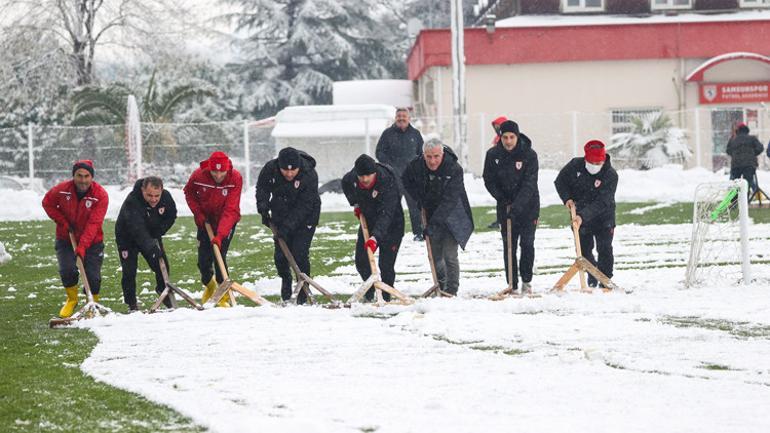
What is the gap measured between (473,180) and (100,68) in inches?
719

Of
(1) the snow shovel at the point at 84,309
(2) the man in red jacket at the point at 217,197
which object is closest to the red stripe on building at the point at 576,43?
(2) the man in red jacket at the point at 217,197

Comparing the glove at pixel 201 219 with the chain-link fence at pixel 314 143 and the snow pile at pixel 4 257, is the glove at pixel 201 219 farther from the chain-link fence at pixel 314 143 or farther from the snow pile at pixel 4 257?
the chain-link fence at pixel 314 143

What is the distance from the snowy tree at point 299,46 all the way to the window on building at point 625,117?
17.4 metres

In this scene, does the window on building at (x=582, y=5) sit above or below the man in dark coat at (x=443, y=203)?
above

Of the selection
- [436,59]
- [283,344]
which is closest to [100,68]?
[436,59]

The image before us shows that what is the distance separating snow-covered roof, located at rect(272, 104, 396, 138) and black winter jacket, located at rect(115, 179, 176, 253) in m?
18.8

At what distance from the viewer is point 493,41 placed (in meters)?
34.6

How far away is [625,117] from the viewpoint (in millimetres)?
Result: 33688

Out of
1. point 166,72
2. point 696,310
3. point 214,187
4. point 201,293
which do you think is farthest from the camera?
point 166,72

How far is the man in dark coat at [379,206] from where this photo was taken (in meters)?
11.2

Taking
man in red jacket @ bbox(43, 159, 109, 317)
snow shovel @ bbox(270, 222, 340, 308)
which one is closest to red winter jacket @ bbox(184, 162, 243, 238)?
snow shovel @ bbox(270, 222, 340, 308)

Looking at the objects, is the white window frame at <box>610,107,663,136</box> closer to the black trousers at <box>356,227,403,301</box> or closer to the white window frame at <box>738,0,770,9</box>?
the white window frame at <box>738,0,770,9</box>

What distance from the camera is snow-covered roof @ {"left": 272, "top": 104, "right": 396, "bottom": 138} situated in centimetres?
3044

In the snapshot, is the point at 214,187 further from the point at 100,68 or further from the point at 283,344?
the point at 100,68
